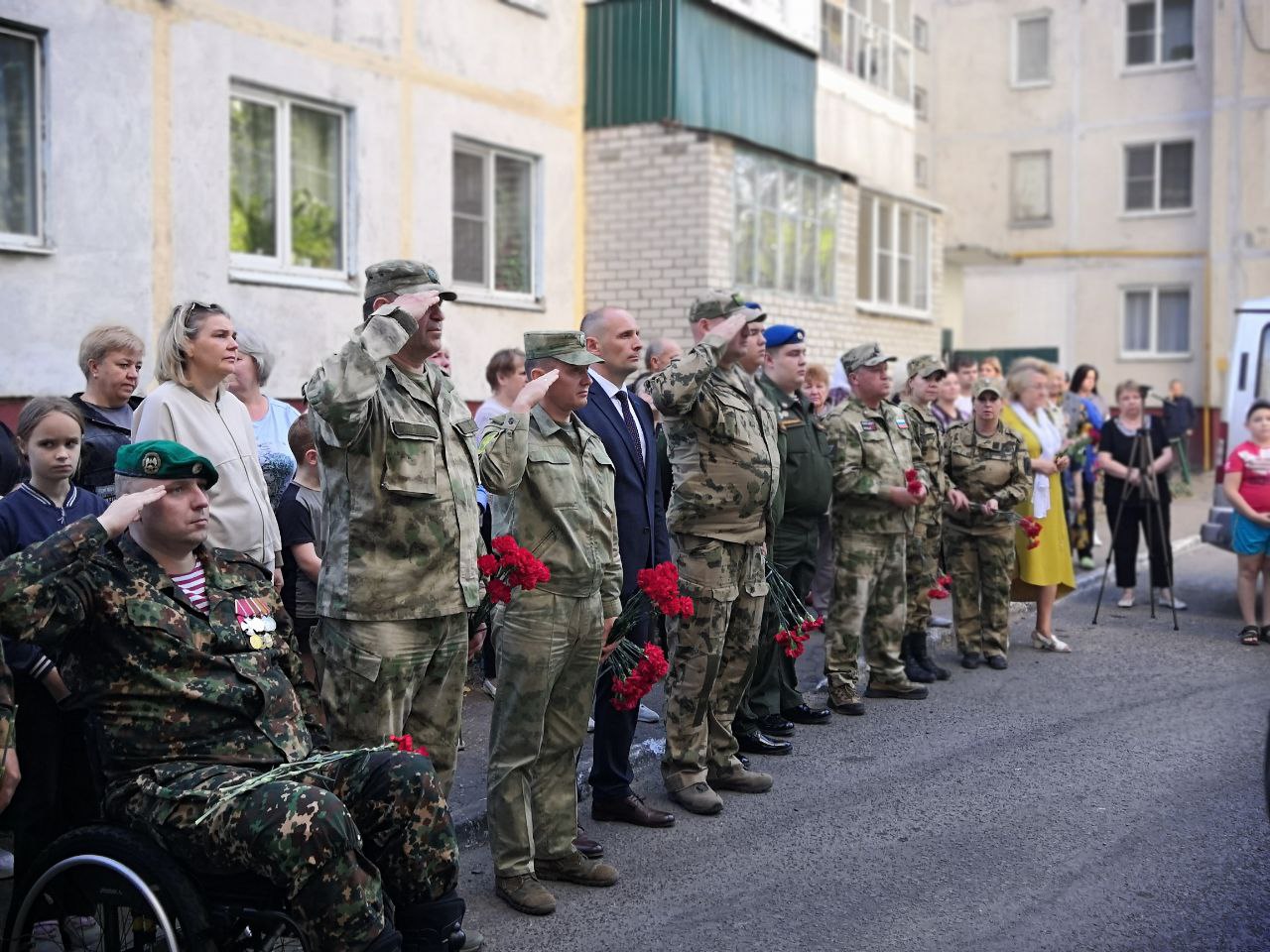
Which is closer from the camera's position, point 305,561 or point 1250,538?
point 305,561

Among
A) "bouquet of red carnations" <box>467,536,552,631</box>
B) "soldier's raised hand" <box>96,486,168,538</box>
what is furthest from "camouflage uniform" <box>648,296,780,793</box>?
"soldier's raised hand" <box>96,486,168,538</box>

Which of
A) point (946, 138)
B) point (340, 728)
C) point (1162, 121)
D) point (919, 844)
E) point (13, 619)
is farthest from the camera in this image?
point (946, 138)

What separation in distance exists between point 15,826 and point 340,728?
1.00 meters

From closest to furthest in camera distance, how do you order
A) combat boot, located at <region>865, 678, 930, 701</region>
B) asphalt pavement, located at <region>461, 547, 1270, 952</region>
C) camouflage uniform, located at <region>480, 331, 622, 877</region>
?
asphalt pavement, located at <region>461, 547, 1270, 952</region> < camouflage uniform, located at <region>480, 331, 622, 877</region> < combat boot, located at <region>865, 678, 930, 701</region>

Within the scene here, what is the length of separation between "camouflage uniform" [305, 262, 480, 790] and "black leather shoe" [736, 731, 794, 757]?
9.55ft

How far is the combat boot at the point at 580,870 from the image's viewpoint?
5.23 meters

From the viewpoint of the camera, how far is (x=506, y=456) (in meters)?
4.87

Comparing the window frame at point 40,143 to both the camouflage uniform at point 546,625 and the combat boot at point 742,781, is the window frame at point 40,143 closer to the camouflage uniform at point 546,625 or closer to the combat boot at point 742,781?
A: the camouflage uniform at point 546,625

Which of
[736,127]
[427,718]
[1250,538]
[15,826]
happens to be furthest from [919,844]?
[736,127]

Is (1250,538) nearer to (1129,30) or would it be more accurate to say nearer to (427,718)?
(427,718)

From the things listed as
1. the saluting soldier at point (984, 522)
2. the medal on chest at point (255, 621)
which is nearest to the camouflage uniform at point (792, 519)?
the saluting soldier at point (984, 522)

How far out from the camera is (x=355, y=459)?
448 centimetres

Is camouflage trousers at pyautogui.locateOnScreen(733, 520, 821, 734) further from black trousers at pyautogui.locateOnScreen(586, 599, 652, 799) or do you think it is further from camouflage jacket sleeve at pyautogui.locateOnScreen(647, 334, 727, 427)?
camouflage jacket sleeve at pyautogui.locateOnScreen(647, 334, 727, 427)

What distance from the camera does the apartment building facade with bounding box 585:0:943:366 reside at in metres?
15.4
